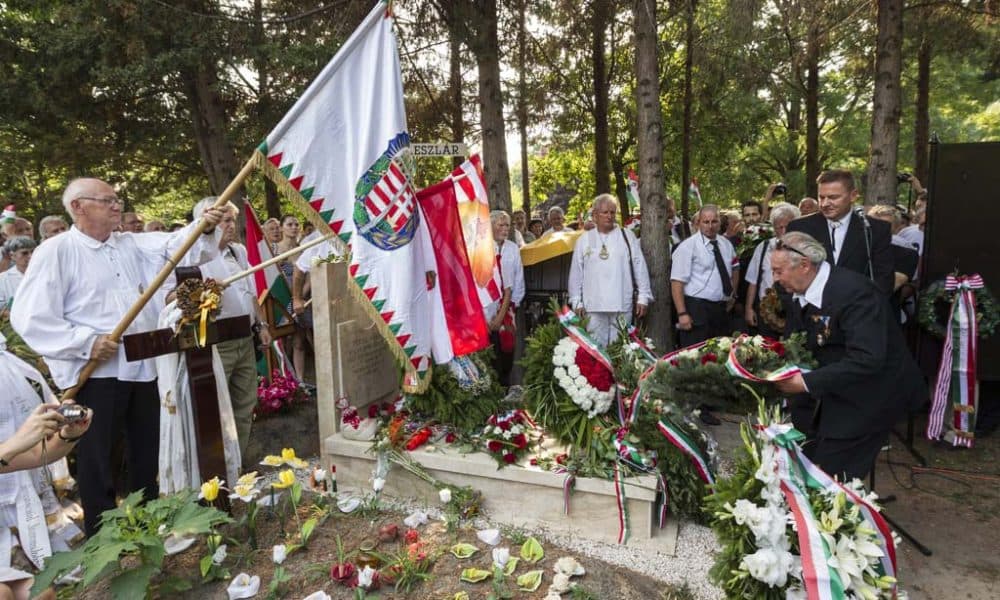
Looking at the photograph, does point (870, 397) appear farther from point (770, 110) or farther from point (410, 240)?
point (770, 110)

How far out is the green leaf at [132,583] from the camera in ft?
7.90

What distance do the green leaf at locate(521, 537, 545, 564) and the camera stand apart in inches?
85.4

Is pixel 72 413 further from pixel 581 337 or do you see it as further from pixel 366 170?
pixel 581 337

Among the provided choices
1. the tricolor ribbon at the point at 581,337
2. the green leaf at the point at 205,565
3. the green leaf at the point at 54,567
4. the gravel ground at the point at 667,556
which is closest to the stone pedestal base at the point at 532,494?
the gravel ground at the point at 667,556

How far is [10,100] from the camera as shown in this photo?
984 cm

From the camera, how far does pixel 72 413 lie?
2123 mm

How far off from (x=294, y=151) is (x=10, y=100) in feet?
33.2

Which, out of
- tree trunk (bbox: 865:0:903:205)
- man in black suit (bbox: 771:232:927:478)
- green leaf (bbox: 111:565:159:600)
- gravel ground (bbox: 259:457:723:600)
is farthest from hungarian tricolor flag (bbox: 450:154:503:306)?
tree trunk (bbox: 865:0:903:205)

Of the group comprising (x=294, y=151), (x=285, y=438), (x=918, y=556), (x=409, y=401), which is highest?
(x=294, y=151)

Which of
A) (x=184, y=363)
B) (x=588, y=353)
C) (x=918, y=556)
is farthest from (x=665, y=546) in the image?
(x=184, y=363)

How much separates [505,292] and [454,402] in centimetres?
180

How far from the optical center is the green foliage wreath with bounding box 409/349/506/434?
14.3 ft

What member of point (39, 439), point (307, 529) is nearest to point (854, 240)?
point (307, 529)

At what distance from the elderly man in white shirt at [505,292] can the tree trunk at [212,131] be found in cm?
732
